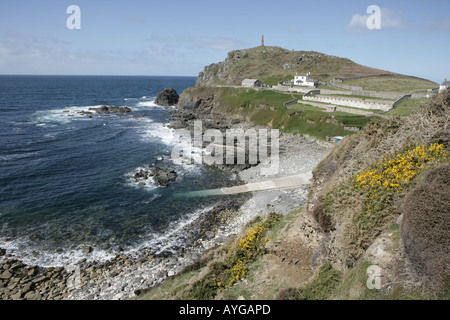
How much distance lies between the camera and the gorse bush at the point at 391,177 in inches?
469

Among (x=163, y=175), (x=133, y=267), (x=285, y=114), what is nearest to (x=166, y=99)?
(x=285, y=114)

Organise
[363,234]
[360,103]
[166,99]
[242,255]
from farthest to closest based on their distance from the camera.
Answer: [166,99] < [360,103] < [242,255] < [363,234]

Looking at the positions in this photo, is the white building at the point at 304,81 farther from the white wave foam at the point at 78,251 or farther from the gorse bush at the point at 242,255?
the gorse bush at the point at 242,255

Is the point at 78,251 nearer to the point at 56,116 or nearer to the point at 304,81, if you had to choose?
the point at 56,116

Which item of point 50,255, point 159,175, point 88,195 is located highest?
point 159,175

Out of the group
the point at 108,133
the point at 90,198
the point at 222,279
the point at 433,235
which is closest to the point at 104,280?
the point at 222,279

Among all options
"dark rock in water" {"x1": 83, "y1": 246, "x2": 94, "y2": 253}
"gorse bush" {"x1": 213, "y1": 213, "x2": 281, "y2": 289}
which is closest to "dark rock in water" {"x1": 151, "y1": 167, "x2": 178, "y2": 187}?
"dark rock in water" {"x1": 83, "y1": 246, "x2": 94, "y2": 253}

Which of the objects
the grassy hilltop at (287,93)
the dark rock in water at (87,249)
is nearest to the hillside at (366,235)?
the grassy hilltop at (287,93)

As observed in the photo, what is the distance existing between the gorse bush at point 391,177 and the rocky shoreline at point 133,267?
15474 mm

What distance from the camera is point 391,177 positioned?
12.7 metres

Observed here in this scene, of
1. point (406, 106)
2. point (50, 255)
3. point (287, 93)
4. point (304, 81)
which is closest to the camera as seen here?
point (50, 255)

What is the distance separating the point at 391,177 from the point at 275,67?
128590mm
